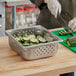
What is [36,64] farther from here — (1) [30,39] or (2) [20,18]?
(2) [20,18]

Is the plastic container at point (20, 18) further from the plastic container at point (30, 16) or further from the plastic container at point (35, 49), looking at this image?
the plastic container at point (35, 49)

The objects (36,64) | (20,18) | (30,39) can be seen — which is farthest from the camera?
(20,18)

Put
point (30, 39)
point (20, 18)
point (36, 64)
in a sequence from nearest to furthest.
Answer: point (36, 64)
point (30, 39)
point (20, 18)

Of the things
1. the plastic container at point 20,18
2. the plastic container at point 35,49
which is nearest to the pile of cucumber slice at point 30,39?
the plastic container at point 35,49

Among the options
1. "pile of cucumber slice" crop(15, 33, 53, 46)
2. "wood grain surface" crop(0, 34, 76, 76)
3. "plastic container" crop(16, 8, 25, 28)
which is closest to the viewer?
"wood grain surface" crop(0, 34, 76, 76)

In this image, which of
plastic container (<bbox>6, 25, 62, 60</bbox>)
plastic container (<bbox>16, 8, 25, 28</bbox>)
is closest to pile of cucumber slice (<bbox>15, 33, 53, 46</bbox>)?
plastic container (<bbox>6, 25, 62, 60</bbox>)

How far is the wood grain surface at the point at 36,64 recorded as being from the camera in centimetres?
133

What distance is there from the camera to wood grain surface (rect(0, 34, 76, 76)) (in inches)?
52.2

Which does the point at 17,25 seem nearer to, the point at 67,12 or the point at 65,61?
the point at 67,12

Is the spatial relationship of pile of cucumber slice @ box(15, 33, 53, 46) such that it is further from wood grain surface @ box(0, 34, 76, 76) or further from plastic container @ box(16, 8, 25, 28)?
plastic container @ box(16, 8, 25, 28)

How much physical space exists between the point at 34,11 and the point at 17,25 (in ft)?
1.25

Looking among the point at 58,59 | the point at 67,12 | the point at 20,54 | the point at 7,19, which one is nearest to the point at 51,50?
the point at 58,59

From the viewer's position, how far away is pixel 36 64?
1.41 metres

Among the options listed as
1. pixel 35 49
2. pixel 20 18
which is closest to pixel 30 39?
pixel 35 49
